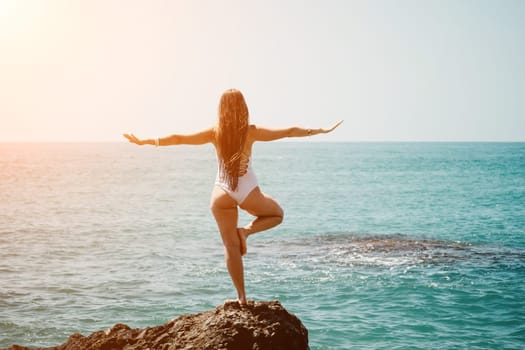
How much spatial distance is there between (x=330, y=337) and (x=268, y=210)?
677 cm

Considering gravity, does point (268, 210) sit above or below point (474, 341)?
above

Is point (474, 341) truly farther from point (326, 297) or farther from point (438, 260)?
point (438, 260)

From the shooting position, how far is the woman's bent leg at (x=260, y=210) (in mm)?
6848

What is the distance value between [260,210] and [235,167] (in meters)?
0.60

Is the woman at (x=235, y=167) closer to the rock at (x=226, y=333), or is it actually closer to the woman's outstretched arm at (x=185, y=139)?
the woman's outstretched arm at (x=185, y=139)

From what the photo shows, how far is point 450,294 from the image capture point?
16156 millimetres

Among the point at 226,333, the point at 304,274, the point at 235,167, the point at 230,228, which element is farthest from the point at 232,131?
the point at 304,274

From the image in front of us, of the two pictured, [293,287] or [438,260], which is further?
[438,260]

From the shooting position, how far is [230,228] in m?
6.95

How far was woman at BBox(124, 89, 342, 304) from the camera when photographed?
262 inches

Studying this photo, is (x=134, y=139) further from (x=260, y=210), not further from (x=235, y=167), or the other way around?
(x=260, y=210)

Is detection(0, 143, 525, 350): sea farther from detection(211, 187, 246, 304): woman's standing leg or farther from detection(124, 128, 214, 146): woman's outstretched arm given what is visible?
detection(124, 128, 214, 146): woman's outstretched arm

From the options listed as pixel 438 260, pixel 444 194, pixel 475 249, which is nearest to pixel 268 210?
pixel 438 260

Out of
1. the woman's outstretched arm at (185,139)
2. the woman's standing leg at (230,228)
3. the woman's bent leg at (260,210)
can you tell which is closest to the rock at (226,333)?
the woman's standing leg at (230,228)
